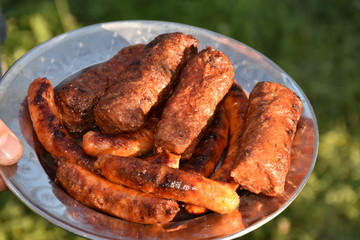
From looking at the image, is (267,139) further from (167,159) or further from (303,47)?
(303,47)

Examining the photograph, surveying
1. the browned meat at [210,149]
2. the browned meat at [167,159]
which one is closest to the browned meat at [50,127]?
the browned meat at [167,159]

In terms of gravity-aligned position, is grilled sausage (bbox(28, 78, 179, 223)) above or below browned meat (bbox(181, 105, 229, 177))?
above

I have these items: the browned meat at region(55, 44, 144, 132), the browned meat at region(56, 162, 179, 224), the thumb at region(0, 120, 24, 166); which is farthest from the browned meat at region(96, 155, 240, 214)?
the browned meat at region(55, 44, 144, 132)

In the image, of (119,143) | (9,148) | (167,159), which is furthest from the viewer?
(119,143)

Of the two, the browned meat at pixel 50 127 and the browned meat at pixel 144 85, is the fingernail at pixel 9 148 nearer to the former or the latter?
the browned meat at pixel 50 127

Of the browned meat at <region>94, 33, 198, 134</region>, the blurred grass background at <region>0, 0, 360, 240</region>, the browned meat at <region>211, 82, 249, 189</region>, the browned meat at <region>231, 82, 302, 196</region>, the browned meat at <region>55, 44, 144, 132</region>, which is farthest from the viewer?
the blurred grass background at <region>0, 0, 360, 240</region>

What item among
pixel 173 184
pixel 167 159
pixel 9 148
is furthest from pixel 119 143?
pixel 9 148

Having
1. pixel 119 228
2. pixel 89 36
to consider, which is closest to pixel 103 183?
pixel 119 228

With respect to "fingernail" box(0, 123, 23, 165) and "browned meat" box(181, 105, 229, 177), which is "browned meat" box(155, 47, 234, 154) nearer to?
"browned meat" box(181, 105, 229, 177)
